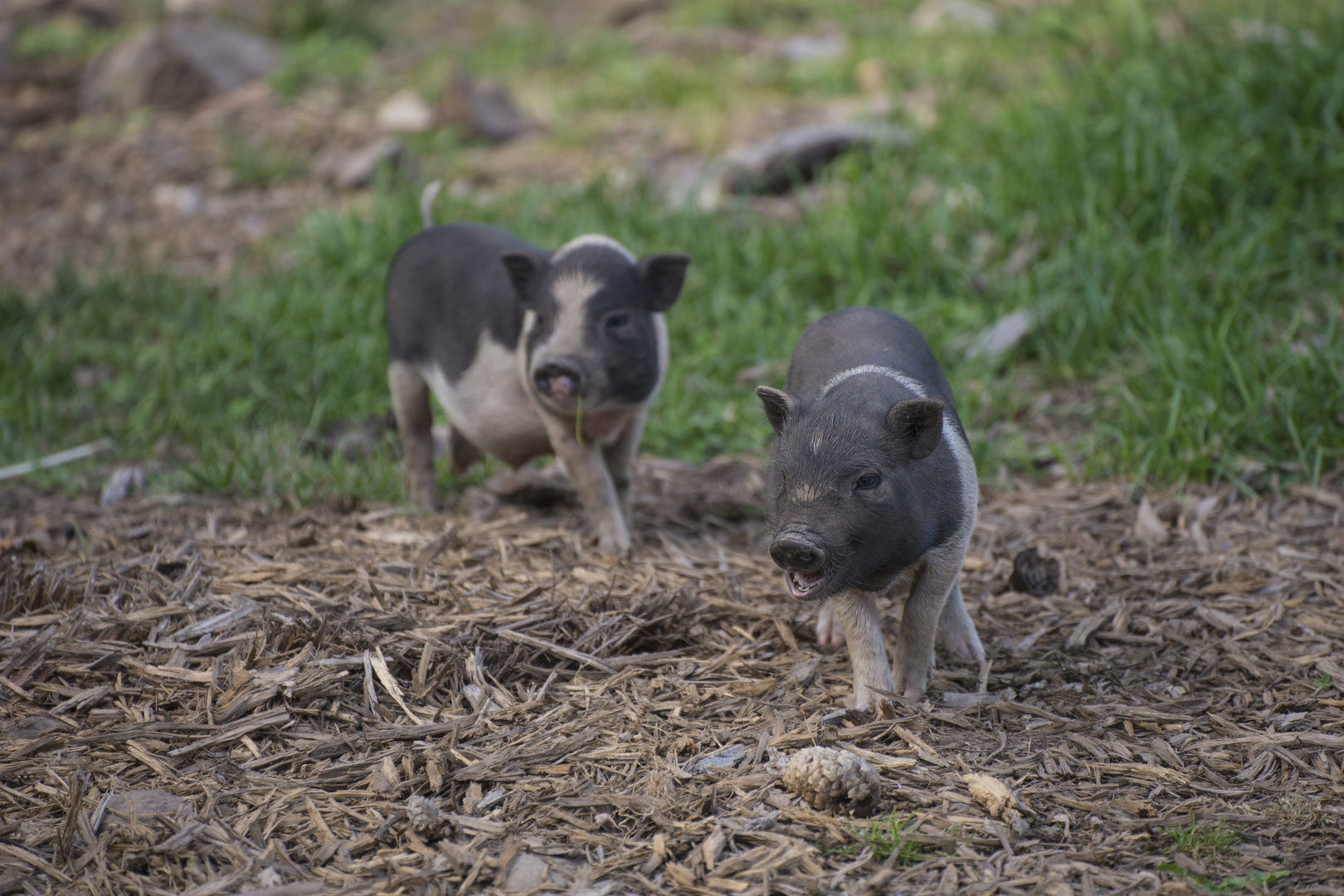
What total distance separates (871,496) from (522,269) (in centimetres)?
196

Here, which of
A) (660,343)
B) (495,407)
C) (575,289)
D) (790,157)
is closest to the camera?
(575,289)

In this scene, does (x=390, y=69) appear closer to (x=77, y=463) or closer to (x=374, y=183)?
(x=374, y=183)

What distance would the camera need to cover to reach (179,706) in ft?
10.6

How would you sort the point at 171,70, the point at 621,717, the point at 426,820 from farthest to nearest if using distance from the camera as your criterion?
the point at 171,70
the point at 621,717
the point at 426,820

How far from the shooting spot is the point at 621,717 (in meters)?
3.21

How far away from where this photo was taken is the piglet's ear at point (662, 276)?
4395 mm

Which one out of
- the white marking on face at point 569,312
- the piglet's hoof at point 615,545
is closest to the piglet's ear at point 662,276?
the white marking on face at point 569,312

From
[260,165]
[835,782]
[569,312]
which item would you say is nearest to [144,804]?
[835,782]

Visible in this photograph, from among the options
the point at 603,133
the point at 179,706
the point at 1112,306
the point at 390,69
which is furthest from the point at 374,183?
the point at 179,706

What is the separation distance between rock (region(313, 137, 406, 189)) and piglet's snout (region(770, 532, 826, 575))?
21.2ft

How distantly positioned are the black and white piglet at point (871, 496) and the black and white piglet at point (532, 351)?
3.38 ft

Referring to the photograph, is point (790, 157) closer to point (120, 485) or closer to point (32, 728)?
point (120, 485)

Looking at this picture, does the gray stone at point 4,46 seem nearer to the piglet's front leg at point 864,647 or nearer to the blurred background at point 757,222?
the blurred background at point 757,222

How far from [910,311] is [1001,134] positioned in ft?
5.25
